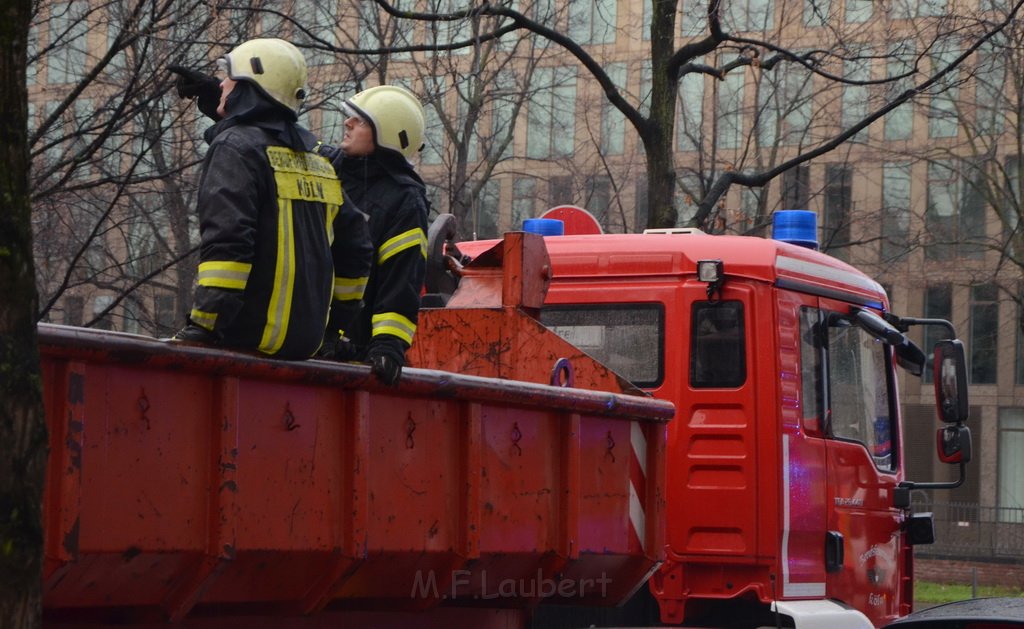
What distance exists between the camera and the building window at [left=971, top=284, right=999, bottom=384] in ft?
125

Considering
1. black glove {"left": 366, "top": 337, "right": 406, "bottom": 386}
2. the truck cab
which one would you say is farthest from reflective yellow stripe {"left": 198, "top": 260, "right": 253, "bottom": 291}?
the truck cab

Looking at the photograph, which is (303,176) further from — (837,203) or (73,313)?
(837,203)

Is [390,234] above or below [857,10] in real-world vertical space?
below

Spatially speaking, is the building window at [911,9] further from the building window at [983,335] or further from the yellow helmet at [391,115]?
the yellow helmet at [391,115]

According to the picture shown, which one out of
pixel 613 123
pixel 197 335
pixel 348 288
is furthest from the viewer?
pixel 613 123

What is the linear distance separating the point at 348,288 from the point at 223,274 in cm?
85

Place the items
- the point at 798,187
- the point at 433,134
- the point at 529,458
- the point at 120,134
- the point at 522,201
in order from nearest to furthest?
the point at 529,458, the point at 120,134, the point at 433,134, the point at 798,187, the point at 522,201

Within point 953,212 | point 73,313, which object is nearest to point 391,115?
point 73,313

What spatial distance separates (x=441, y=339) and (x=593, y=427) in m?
1.26

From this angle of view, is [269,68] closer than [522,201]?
Yes

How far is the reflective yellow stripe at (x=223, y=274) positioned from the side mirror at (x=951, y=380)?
4.83m

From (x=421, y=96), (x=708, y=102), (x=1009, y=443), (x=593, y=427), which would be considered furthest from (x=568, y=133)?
(x=593, y=427)

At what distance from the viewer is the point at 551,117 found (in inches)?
1055

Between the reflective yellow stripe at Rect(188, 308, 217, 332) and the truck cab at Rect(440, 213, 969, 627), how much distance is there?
358 cm
